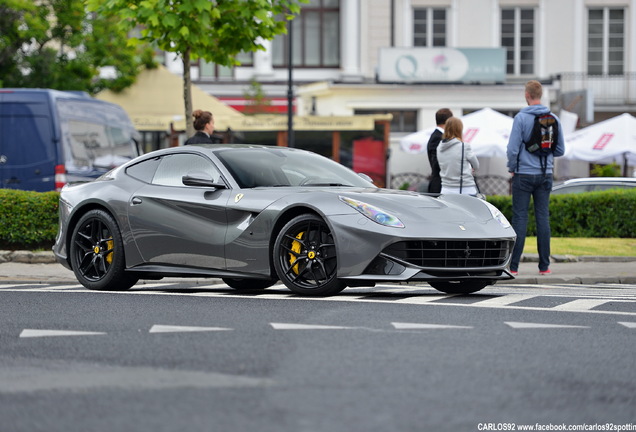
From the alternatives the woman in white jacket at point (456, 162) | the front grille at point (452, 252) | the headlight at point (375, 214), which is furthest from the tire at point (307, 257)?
the woman in white jacket at point (456, 162)

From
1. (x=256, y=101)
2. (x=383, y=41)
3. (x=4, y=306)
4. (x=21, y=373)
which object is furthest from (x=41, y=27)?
(x=21, y=373)

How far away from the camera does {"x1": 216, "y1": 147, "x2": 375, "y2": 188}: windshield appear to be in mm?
10719

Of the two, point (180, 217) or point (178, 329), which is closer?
point (178, 329)

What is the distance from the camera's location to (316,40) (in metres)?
48.2

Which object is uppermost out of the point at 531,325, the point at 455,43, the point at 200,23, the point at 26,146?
the point at 455,43

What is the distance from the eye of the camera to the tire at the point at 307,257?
386 inches

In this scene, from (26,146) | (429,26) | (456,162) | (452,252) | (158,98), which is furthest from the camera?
(429,26)

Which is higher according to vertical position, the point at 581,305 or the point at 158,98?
the point at 158,98

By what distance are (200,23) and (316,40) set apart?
95.1ft

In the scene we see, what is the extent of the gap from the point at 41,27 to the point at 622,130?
48.4 ft

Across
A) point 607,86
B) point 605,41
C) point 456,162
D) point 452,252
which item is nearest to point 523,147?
point 456,162

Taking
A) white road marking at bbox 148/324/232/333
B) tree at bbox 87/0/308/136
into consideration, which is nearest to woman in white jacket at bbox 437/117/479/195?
white road marking at bbox 148/324/232/333

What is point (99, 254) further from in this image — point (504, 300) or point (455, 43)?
point (455, 43)

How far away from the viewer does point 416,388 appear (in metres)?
5.72
